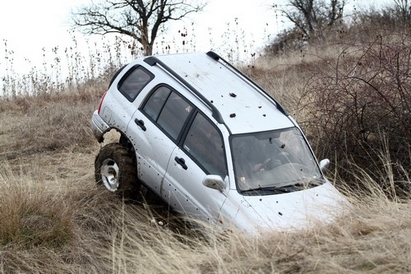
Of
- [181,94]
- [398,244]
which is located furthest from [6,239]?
[398,244]

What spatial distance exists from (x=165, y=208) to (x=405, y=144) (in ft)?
11.6

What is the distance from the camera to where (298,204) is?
21.5ft

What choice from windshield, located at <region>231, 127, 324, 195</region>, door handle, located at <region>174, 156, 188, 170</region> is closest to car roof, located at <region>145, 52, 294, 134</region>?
windshield, located at <region>231, 127, 324, 195</region>

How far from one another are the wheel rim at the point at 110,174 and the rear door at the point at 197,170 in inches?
38.3

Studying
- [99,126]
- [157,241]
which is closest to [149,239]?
[157,241]

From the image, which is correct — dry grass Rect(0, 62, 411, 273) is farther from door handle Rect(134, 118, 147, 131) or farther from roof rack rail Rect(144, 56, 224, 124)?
roof rack rail Rect(144, 56, 224, 124)

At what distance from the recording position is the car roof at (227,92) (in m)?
7.49

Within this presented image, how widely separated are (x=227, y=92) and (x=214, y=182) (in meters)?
1.69

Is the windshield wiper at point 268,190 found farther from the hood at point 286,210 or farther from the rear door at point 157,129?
the rear door at point 157,129

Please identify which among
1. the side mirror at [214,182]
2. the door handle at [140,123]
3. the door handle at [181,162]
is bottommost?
the side mirror at [214,182]

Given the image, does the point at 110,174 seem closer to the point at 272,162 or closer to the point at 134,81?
the point at 134,81

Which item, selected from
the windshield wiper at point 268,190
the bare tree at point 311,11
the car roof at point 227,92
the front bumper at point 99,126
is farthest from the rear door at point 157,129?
the bare tree at point 311,11

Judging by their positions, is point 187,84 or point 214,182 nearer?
point 214,182

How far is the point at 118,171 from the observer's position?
26.7 ft
